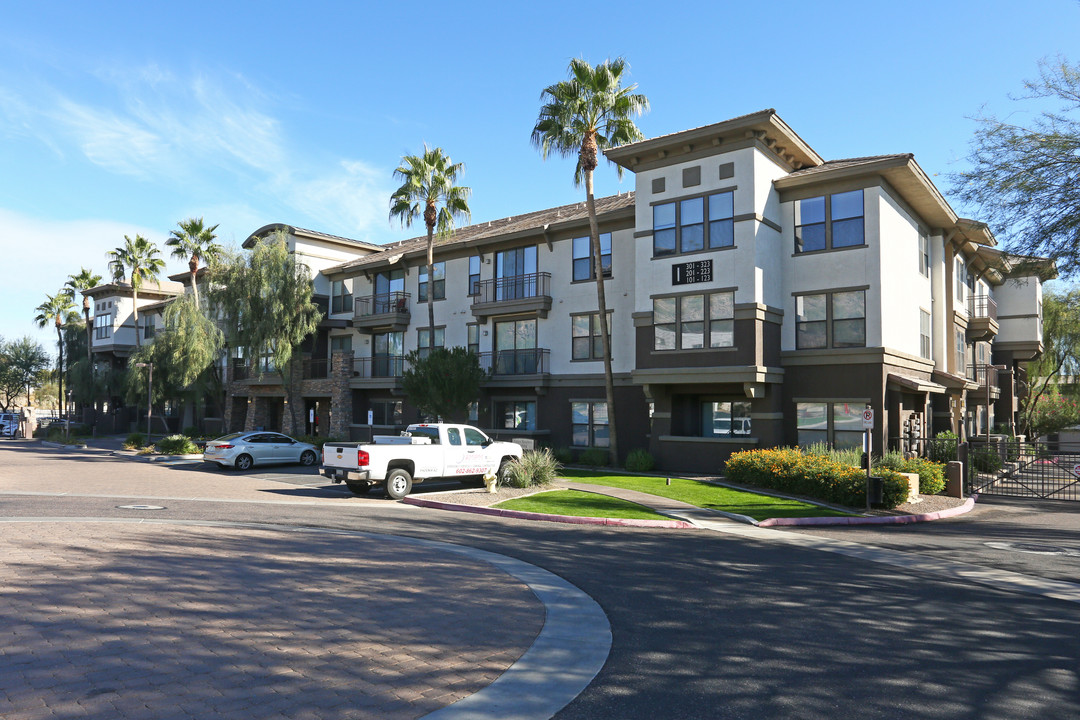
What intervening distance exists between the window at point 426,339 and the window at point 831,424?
17197 mm

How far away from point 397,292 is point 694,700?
32.8 m

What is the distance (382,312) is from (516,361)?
937 centimetres

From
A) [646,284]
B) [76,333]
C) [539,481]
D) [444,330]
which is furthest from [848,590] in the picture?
[76,333]

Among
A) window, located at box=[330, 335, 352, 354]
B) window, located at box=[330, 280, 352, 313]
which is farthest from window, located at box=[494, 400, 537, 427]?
window, located at box=[330, 280, 352, 313]

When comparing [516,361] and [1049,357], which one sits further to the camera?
[1049,357]

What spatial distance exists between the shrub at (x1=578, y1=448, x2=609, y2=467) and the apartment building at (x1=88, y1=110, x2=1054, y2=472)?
102 centimetres

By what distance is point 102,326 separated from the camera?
5591cm

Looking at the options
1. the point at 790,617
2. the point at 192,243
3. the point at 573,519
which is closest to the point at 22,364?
the point at 192,243

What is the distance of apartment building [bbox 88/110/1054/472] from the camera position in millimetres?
23734

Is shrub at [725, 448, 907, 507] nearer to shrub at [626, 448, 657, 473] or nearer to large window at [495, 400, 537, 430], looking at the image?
shrub at [626, 448, 657, 473]

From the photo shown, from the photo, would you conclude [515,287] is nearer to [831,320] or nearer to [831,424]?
[831,320]

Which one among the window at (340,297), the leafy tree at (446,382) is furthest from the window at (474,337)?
the window at (340,297)

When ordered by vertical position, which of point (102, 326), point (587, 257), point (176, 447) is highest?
point (587, 257)

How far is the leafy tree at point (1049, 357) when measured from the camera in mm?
43688
